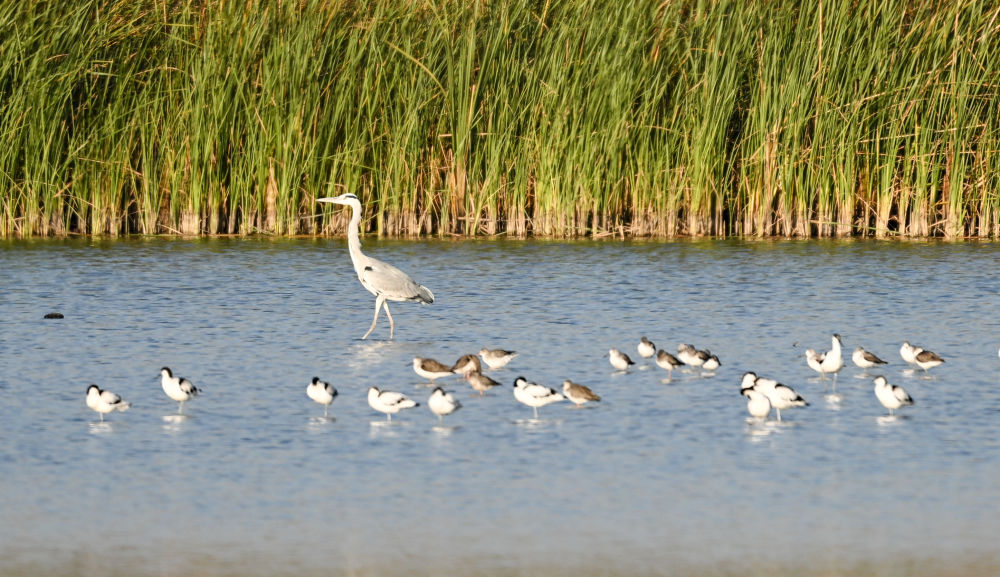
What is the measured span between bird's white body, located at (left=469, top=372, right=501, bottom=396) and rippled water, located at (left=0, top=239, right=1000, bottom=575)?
102 millimetres

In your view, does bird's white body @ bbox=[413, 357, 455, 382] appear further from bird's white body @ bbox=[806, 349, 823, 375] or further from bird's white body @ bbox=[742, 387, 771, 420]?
bird's white body @ bbox=[806, 349, 823, 375]

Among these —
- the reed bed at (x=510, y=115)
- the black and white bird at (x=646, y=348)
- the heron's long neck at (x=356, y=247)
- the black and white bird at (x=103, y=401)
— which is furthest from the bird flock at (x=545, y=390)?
the reed bed at (x=510, y=115)

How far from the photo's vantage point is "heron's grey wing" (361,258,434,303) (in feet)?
42.7

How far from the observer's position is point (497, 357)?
423 inches

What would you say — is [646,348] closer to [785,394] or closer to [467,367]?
[467,367]

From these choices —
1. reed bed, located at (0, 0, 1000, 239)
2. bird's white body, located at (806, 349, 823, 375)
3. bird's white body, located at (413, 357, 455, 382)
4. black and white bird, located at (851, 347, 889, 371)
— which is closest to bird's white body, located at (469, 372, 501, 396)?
bird's white body, located at (413, 357, 455, 382)

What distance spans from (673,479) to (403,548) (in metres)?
1.71

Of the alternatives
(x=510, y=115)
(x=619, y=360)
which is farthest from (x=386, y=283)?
(x=510, y=115)

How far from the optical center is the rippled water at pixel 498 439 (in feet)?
20.4

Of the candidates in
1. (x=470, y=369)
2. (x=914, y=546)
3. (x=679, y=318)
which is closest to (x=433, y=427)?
(x=470, y=369)

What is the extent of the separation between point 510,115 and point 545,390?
10.1 meters

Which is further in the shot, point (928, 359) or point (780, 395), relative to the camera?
point (928, 359)

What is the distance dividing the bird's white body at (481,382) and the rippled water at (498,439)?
10 cm

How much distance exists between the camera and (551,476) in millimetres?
7473
